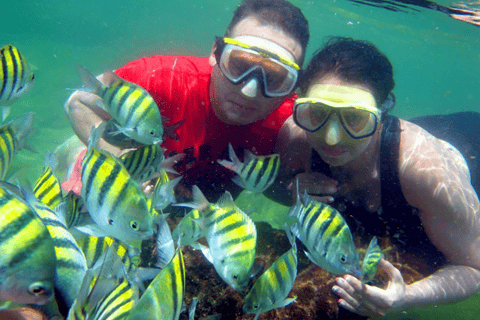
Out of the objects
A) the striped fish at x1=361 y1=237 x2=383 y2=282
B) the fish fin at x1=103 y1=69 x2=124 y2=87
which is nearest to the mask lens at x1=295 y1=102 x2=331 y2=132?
the striped fish at x1=361 y1=237 x2=383 y2=282

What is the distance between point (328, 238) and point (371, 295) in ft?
3.24

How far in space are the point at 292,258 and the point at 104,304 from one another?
3.58 ft

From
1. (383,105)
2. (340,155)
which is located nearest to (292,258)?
(340,155)

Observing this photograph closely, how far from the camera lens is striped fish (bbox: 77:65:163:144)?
6.77ft

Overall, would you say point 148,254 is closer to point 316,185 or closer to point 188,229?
point 188,229

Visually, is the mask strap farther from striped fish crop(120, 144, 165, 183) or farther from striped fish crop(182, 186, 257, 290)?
striped fish crop(120, 144, 165, 183)

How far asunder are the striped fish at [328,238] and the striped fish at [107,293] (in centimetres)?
125

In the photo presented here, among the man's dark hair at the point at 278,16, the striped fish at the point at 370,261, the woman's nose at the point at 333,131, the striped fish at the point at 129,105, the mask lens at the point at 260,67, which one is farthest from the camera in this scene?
the man's dark hair at the point at 278,16

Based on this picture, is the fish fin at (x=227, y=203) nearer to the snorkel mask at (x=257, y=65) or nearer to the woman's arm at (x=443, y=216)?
the snorkel mask at (x=257, y=65)

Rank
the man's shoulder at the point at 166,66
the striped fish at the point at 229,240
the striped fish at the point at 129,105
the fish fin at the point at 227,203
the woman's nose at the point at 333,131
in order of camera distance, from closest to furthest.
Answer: the striped fish at the point at 229,240 < the fish fin at the point at 227,203 < the striped fish at the point at 129,105 < the woman's nose at the point at 333,131 < the man's shoulder at the point at 166,66

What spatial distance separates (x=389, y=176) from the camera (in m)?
3.22

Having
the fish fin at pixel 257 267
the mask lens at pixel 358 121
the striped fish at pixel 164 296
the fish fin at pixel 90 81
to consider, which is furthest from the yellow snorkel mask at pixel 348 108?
the striped fish at pixel 164 296

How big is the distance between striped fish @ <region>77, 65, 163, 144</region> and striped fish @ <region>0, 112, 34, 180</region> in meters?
0.52

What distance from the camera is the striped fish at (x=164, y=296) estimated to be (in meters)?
1.04
